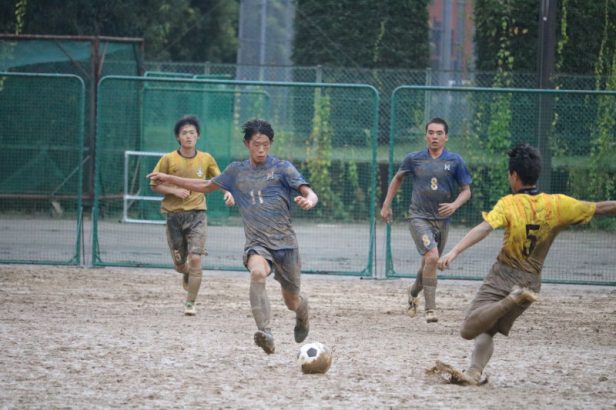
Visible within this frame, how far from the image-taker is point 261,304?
857cm

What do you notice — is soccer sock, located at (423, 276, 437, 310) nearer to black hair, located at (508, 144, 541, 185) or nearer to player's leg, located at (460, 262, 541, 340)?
player's leg, located at (460, 262, 541, 340)

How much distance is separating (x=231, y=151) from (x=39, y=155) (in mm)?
3684

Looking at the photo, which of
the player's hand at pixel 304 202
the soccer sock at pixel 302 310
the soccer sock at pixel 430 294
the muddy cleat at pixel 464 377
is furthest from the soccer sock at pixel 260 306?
the soccer sock at pixel 430 294

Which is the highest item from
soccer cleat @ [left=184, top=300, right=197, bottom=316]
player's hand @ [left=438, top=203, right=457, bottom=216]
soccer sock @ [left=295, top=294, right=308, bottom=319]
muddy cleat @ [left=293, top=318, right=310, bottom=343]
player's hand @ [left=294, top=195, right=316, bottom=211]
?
player's hand @ [left=294, top=195, right=316, bottom=211]

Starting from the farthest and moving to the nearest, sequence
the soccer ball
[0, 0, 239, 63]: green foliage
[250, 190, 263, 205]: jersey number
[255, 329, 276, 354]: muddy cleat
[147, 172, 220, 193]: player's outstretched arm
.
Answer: [0, 0, 239, 63]: green foliage < [147, 172, 220, 193]: player's outstretched arm < [250, 190, 263, 205]: jersey number < [255, 329, 276, 354]: muddy cleat < the soccer ball

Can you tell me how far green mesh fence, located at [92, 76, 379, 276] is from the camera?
17.1 m

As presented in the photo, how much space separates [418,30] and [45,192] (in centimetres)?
1261

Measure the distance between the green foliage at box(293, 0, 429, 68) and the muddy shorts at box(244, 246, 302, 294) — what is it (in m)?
19.9

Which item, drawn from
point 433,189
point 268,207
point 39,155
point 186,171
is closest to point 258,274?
point 268,207

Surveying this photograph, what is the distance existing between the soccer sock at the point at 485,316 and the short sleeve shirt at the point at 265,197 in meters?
1.70

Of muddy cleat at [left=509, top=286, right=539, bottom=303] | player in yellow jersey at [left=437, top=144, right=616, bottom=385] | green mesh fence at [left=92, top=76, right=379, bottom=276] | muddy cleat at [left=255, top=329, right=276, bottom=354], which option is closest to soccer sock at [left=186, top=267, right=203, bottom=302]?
muddy cleat at [left=255, top=329, right=276, bottom=354]

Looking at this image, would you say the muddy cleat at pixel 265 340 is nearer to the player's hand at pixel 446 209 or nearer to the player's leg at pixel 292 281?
the player's leg at pixel 292 281

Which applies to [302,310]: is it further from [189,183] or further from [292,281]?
[189,183]

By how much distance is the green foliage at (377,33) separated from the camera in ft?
94.4
